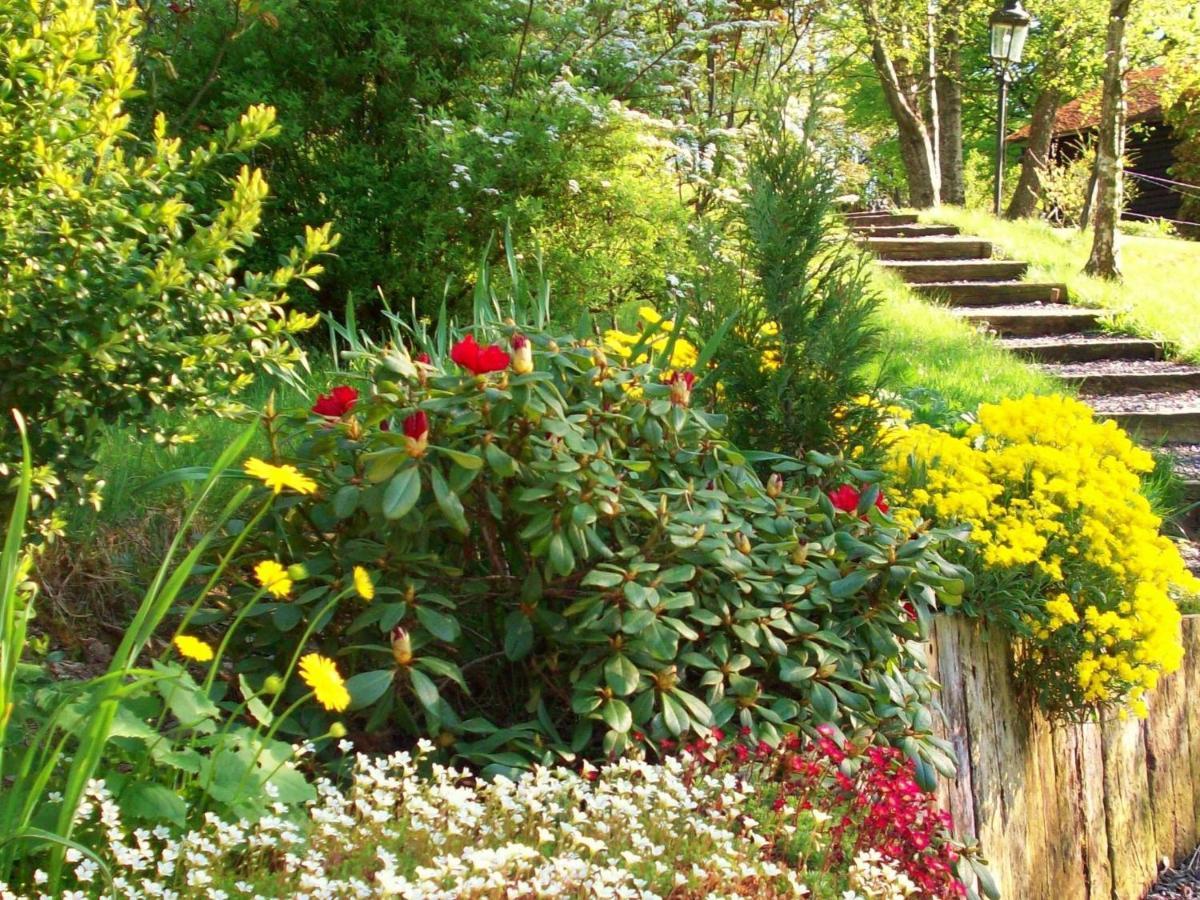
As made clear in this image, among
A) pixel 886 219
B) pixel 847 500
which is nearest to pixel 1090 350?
pixel 886 219

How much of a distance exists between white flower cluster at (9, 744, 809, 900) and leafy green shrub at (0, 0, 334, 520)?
1.09 meters

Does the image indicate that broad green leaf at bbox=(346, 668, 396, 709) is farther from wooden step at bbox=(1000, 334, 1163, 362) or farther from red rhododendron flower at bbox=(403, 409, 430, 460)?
wooden step at bbox=(1000, 334, 1163, 362)

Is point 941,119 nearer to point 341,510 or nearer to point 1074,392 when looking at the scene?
point 1074,392

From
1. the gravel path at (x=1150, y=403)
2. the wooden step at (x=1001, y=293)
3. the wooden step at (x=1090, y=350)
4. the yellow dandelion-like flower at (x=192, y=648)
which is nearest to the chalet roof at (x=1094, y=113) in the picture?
the wooden step at (x=1001, y=293)

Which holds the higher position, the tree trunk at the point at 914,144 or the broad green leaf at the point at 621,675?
the tree trunk at the point at 914,144

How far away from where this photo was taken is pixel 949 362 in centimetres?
807

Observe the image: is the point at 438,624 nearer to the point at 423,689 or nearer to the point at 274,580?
the point at 423,689

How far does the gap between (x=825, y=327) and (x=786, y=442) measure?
380 mm

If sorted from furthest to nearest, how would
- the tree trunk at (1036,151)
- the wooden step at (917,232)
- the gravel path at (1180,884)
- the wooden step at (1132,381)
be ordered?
the tree trunk at (1036,151)
the wooden step at (917,232)
the wooden step at (1132,381)
the gravel path at (1180,884)

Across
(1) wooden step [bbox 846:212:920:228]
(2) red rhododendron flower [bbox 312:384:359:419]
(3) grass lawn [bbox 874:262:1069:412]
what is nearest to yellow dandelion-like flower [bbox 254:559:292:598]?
(2) red rhododendron flower [bbox 312:384:359:419]

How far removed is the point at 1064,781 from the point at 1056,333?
24.2 feet

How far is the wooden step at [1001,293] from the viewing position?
461 inches

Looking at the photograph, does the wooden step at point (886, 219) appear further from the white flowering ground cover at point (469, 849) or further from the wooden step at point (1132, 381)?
the white flowering ground cover at point (469, 849)

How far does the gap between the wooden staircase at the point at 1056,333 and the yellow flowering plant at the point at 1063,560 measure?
8.32ft
